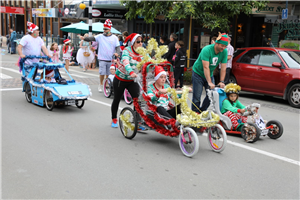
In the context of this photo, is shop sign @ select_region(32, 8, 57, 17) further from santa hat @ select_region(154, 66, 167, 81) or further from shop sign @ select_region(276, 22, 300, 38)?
santa hat @ select_region(154, 66, 167, 81)

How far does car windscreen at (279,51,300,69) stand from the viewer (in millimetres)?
10274

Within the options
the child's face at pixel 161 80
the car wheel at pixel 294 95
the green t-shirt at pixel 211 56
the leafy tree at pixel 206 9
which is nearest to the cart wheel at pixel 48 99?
the child's face at pixel 161 80

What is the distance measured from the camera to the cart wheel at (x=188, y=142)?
204 inches

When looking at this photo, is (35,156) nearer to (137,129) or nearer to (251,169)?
(137,129)

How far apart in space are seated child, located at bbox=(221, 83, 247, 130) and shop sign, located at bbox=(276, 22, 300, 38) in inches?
426

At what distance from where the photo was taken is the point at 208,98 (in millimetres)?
6863

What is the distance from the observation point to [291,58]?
10484mm

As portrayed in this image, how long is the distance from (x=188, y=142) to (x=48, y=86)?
4409 mm

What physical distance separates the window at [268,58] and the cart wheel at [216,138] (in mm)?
5944

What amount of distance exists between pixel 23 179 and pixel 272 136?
4.63 metres

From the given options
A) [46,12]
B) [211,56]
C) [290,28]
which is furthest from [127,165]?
[46,12]

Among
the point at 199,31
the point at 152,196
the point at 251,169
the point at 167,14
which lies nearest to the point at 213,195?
the point at 152,196

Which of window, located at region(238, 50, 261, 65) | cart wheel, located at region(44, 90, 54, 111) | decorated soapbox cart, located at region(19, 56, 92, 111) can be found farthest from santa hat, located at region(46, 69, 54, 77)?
window, located at region(238, 50, 261, 65)

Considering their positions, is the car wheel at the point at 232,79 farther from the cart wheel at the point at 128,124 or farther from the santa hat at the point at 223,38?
the cart wheel at the point at 128,124
